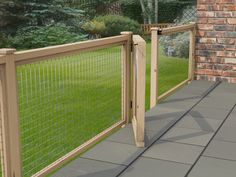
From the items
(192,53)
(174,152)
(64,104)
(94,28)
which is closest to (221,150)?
(174,152)

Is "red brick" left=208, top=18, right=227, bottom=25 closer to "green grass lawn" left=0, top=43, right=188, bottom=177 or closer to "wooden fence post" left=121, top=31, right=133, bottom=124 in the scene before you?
"green grass lawn" left=0, top=43, right=188, bottom=177

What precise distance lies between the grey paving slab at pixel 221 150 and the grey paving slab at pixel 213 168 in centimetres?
12

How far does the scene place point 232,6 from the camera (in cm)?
741

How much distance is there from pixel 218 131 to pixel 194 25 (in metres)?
3.11

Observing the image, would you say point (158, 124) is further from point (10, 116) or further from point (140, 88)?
point (10, 116)

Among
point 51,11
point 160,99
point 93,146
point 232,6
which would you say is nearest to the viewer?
point 93,146

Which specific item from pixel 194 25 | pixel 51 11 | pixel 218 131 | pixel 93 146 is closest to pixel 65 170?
pixel 93 146

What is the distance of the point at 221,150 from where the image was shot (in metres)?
4.15

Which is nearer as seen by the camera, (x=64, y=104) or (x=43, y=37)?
(x=64, y=104)

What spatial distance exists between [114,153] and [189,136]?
960 mm

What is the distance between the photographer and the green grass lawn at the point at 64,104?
12.7 feet

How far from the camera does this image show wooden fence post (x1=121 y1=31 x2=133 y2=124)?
4.69 meters

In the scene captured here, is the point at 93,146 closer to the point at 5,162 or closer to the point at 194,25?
the point at 5,162

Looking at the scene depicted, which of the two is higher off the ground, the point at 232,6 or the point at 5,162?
the point at 232,6
